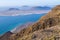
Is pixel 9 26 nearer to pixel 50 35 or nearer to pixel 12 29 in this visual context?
pixel 12 29

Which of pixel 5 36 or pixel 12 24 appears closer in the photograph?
pixel 5 36

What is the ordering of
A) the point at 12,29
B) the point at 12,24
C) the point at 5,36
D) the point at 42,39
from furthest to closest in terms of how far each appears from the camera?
the point at 12,24 → the point at 12,29 → the point at 5,36 → the point at 42,39

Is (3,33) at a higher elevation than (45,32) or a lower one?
lower

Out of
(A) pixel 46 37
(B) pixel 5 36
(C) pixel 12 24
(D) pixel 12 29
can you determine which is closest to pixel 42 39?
(A) pixel 46 37

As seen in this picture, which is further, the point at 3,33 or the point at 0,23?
the point at 0,23

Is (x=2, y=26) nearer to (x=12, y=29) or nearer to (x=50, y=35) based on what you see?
(x=12, y=29)

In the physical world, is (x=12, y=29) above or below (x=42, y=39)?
below

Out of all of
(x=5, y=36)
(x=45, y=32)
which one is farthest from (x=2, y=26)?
(x=45, y=32)

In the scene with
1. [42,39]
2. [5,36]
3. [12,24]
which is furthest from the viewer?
[12,24]

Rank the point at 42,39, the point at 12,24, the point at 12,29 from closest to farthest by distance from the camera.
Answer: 1. the point at 42,39
2. the point at 12,29
3. the point at 12,24
